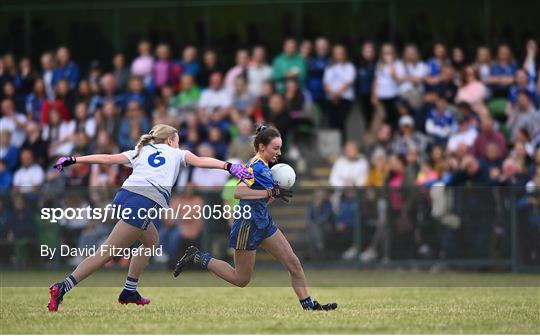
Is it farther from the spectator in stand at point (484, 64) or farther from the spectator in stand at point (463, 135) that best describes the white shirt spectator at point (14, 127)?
the spectator in stand at point (484, 64)

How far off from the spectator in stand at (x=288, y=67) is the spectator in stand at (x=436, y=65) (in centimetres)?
240

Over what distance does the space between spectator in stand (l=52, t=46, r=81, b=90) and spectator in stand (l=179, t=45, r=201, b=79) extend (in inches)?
87.5

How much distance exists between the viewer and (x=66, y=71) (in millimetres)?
24938

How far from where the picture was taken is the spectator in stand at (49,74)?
24.9 meters

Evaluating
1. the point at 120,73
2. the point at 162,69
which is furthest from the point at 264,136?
the point at 120,73

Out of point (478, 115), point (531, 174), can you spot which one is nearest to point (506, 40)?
point (478, 115)

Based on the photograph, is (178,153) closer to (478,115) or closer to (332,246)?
(332,246)

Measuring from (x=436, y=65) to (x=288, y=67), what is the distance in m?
2.79

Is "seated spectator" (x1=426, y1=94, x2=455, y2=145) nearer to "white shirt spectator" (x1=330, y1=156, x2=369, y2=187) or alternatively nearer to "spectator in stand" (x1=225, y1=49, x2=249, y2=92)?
"white shirt spectator" (x1=330, y1=156, x2=369, y2=187)

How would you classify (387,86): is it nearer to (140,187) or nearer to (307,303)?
(307,303)

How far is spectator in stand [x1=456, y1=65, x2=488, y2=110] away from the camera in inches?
869

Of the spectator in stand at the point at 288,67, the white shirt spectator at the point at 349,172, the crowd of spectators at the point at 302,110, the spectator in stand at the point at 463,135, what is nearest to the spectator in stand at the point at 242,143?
the crowd of spectators at the point at 302,110

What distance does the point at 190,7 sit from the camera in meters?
26.3

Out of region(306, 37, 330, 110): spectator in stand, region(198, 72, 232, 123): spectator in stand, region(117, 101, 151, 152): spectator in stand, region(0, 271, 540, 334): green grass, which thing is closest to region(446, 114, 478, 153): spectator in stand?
region(306, 37, 330, 110): spectator in stand
